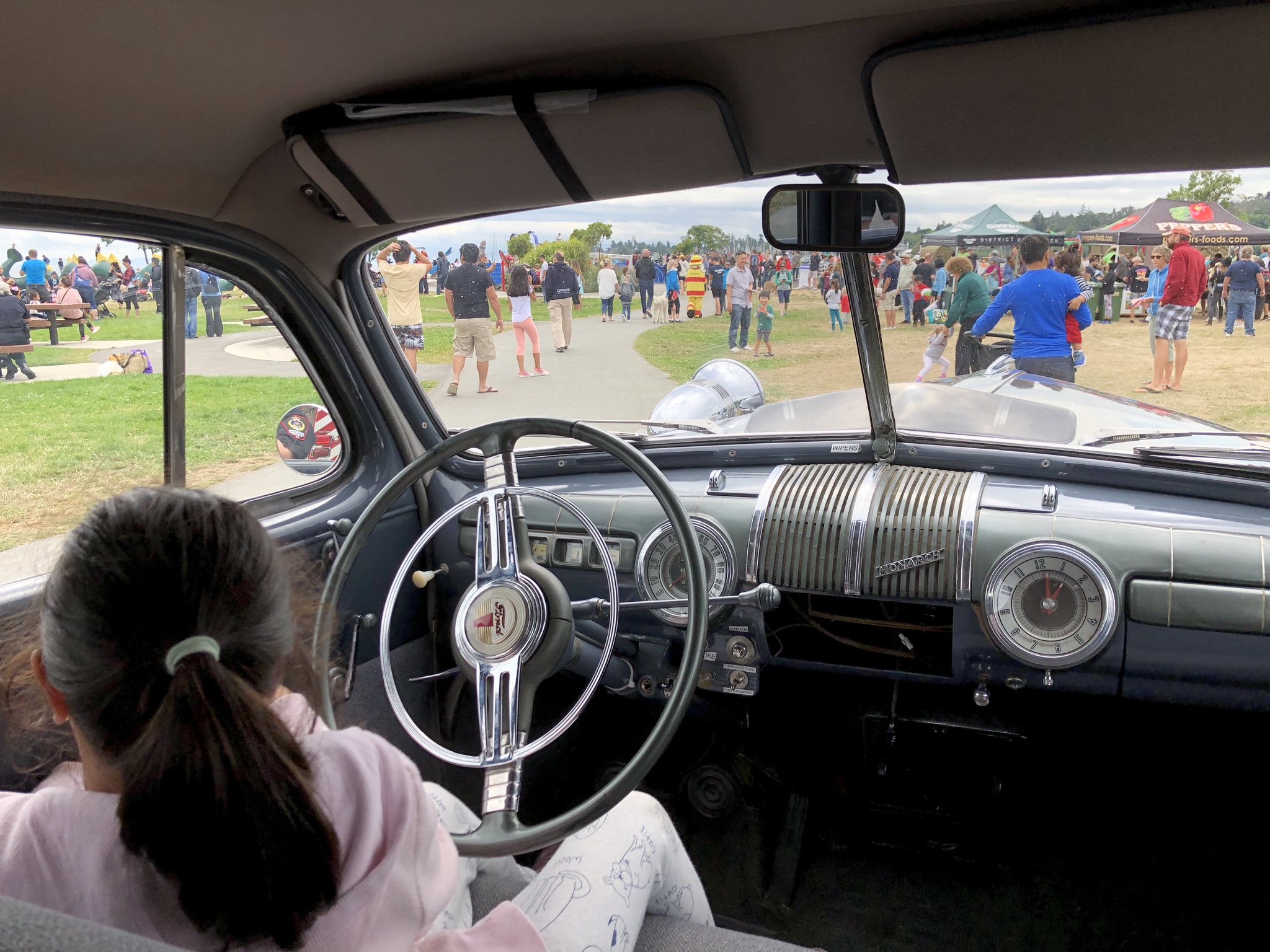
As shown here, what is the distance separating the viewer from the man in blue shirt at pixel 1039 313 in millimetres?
2422

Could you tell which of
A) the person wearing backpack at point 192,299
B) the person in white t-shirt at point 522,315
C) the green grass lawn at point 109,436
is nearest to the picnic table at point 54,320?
the green grass lawn at point 109,436

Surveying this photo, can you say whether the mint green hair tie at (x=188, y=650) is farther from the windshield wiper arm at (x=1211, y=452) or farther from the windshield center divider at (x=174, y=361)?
the windshield wiper arm at (x=1211, y=452)

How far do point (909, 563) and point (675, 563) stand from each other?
2.10 ft

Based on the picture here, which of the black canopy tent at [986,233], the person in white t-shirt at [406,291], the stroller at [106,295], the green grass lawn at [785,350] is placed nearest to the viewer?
the stroller at [106,295]

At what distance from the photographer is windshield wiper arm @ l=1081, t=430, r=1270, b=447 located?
2643 mm

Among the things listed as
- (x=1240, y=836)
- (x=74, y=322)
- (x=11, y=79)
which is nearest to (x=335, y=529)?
(x=74, y=322)

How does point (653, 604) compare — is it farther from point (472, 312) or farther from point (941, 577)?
point (472, 312)

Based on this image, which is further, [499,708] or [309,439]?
[309,439]

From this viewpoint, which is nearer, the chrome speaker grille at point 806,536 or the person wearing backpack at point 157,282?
the person wearing backpack at point 157,282

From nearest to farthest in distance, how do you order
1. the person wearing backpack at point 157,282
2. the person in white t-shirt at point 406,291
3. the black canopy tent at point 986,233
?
the black canopy tent at point 986,233 → the person wearing backpack at point 157,282 → the person in white t-shirt at point 406,291

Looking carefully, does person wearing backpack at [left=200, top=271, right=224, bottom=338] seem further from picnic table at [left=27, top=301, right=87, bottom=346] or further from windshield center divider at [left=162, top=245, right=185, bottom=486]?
picnic table at [left=27, top=301, right=87, bottom=346]

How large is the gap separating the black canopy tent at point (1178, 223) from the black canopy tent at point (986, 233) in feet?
0.40

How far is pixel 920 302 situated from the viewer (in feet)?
8.89

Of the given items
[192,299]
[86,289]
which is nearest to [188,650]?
[86,289]
